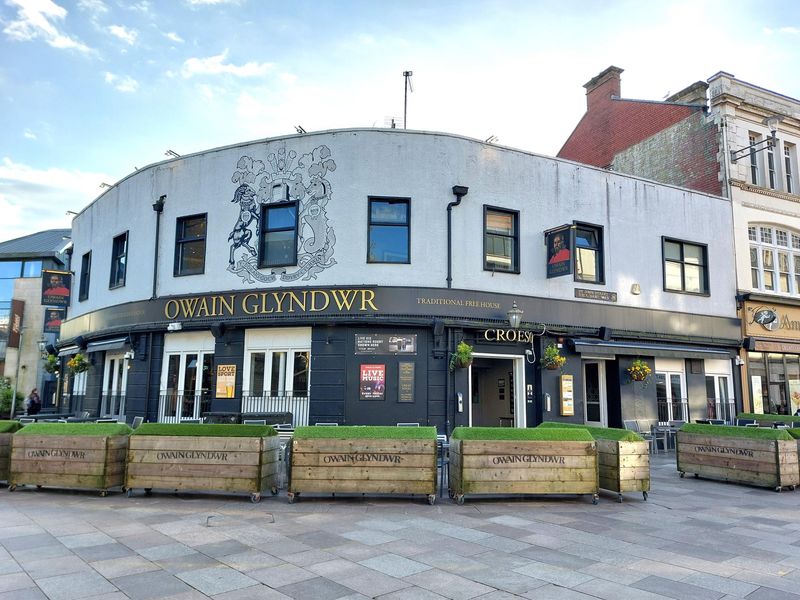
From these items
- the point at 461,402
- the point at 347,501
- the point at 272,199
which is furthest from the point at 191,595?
the point at 272,199

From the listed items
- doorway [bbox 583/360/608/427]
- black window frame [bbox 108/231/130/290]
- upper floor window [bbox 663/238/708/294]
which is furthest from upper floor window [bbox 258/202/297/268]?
upper floor window [bbox 663/238/708/294]

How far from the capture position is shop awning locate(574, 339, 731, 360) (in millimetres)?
16703

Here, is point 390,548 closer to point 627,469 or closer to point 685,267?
point 627,469

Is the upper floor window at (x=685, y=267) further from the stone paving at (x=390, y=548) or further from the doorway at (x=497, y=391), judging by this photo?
the stone paving at (x=390, y=548)

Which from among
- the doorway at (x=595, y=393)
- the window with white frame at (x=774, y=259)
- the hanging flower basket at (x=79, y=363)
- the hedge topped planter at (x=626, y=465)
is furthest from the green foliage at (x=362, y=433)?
the window with white frame at (x=774, y=259)

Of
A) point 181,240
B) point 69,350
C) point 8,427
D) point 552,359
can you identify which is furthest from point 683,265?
point 69,350

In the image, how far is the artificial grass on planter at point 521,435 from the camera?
366 inches

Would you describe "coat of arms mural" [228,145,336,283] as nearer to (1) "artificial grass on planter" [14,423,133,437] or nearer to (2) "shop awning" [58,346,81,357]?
(1) "artificial grass on planter" [14,423,133,437]

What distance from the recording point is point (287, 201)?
51.2 feet

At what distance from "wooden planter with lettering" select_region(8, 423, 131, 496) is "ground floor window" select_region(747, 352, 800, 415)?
19.4m

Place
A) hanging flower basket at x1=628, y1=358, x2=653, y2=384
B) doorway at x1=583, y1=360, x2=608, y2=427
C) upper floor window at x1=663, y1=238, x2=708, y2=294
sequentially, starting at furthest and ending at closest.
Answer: upper floor window at x1=663, y1=238, x2=708, y2=294 < doorway at x1=583, y1=360, x2=608, y2=427 < hanging flower basket at x1=628, y1=358, x2=653, y2=384

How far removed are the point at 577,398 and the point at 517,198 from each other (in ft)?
19.4

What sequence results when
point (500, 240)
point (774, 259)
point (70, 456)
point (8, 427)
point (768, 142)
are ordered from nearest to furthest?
point (70, 456) → point (8, 427) → point (500, 240) → point (768, 142) → point (774, 259)

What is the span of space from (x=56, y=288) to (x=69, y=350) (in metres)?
2.79
